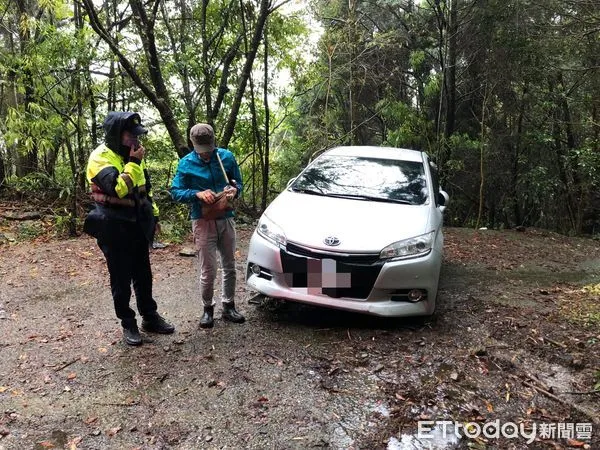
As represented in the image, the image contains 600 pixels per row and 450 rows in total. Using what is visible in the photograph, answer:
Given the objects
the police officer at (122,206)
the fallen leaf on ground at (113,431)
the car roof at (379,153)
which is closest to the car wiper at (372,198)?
the car roof at (379,153)

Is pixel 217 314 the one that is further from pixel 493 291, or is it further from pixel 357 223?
pixel 493 291

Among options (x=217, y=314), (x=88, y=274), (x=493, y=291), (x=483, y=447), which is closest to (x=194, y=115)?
(x=88, y=274)

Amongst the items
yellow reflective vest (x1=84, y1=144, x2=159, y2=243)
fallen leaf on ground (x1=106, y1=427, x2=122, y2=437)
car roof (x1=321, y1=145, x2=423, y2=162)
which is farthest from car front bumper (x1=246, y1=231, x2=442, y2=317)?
car roof (x1=321, y1=145, x2=423, y2=162)

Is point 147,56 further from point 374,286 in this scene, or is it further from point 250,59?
point 374,286

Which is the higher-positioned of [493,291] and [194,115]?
[194,115]

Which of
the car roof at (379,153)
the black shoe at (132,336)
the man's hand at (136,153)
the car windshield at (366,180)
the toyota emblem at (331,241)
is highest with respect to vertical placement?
the car roof at (379,153)

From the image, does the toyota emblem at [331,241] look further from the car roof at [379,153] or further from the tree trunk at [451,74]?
the tree trunk at [451,74]

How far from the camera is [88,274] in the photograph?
19.4 feet

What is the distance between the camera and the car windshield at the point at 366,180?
15.6ft

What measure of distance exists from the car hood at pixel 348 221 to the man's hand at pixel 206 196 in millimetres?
711

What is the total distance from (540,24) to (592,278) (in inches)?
254

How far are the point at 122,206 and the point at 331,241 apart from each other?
1683 mm

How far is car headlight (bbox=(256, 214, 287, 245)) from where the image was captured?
4087 millimetres

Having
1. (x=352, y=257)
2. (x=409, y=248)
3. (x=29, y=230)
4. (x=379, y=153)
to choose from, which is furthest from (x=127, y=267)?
(x=29, y=230)
